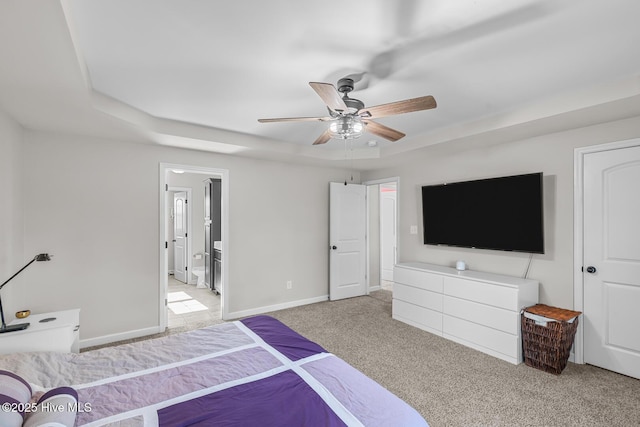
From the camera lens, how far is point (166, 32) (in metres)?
1.79

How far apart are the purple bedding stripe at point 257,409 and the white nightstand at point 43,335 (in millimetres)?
1708

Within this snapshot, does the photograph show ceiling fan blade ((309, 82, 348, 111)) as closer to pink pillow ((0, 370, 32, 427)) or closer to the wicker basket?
pink pillow ((0, 370, 32, 427))

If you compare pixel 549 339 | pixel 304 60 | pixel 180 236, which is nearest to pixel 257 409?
pixel 304 60

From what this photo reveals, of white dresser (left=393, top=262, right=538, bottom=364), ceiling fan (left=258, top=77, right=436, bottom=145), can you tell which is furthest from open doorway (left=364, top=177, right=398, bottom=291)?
ceiling fan (left=258, top=77, right=436, bottom=145)

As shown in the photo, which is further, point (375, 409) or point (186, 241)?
point (186, 241)

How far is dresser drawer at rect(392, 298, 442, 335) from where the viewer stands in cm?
374

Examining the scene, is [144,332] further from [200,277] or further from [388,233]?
[388,233]

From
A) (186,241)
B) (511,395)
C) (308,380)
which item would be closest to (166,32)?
(308,380)

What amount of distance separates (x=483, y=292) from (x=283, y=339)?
232 centimetres

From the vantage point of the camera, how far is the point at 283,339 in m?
2.11

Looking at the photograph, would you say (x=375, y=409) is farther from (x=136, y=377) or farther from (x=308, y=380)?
(x=136, y=377)

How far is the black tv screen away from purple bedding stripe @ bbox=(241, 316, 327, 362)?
8.64 feet

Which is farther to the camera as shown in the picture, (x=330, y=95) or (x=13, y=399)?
(x=330, y=95)

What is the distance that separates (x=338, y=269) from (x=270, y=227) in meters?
1.40
